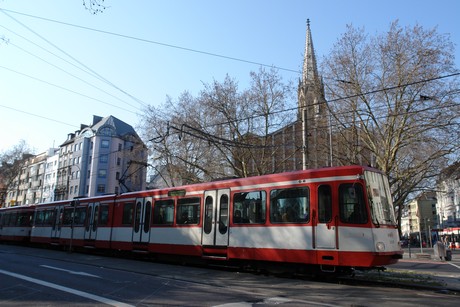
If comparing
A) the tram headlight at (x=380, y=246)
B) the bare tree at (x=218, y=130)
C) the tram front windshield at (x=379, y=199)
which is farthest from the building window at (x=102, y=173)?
the tram headlight at (x=380, y=246)

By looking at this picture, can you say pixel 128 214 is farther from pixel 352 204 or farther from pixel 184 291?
pixel 352 204

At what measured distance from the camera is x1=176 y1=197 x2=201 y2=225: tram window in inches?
575

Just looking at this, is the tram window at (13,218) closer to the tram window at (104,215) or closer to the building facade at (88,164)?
the tram window at (104,215)

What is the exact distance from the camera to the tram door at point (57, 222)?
23.7 metres

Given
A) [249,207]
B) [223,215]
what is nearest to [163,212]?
[223,215]

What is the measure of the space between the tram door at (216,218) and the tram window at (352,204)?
14.2 feet

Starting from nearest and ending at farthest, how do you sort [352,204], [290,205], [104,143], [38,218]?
[352,204] → [290,205] → [38,218] → [104,143]

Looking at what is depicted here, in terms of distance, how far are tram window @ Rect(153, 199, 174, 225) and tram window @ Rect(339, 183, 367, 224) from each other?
751 centimetres

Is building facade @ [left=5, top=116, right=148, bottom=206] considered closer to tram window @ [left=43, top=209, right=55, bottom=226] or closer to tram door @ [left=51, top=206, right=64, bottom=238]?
tram window @ [left=43, top=209, right=55, bottom=226]

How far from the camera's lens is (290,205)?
38.5 feet

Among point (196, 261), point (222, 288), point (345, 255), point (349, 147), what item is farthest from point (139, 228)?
point (349, 147)

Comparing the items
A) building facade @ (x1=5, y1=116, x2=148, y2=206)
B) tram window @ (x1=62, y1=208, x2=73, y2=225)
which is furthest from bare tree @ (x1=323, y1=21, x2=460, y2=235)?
building facade @ (x1=5, y1=116, x2=148, y2=206)

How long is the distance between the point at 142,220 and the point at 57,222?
9697 millimetres

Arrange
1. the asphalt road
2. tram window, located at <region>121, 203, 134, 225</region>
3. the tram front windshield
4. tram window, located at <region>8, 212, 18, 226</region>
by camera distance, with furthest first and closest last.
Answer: tram window, located at <region>8, 212, 18, 226</region> < tram window, located at <region>121, 203, 134, 225</region> < the tram front windshield < the asphalt road
